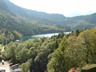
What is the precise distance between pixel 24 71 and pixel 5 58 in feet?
105

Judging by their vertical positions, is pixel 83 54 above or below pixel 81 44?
below

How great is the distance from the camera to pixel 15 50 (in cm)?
6462

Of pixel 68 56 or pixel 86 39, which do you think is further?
pixel 86 39

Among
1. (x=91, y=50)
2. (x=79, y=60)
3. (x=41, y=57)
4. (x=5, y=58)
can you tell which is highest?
(x=91, y=50)

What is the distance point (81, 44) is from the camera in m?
27.6

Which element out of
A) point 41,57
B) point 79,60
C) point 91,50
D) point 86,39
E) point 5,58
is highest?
point 86,39

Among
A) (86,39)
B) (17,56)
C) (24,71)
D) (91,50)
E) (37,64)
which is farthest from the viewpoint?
(17,56)

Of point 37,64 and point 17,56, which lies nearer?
point 37,64

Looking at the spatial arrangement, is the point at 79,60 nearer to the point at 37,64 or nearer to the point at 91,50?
the point at 91,50

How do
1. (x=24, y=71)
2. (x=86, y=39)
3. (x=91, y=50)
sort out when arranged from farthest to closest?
(x=24, y=71) → (x=86, y=39) → (x=91, y=50)

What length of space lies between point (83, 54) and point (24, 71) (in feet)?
81.9

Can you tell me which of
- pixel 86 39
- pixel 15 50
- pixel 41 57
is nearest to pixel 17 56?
pixel 15 50

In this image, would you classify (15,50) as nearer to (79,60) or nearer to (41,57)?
(41,57)

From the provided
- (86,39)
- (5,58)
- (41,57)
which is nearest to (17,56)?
(5,58)
